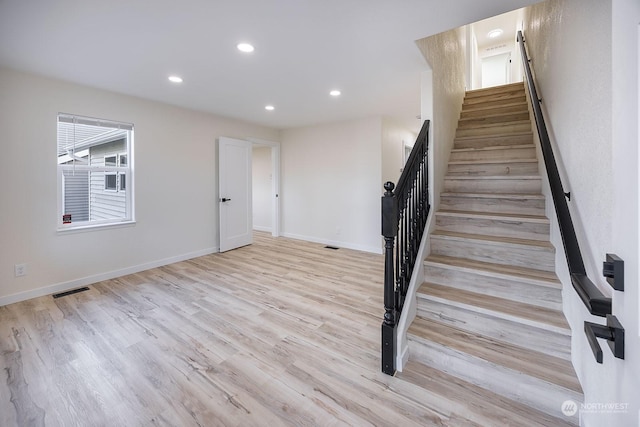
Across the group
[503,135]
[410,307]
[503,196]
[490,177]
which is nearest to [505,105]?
[503,135]

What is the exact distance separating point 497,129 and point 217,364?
12.7 ft

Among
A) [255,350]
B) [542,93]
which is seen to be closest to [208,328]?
[255,350]

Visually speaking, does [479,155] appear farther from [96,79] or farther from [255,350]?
Result: [96,79]

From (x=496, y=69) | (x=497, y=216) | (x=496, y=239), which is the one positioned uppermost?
(x=496, y=69)

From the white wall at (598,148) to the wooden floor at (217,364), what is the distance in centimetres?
65

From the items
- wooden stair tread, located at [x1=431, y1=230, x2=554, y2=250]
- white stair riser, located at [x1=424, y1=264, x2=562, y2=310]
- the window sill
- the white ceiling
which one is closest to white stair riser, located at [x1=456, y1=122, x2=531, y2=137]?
the white ceiling

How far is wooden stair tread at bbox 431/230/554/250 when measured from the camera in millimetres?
1999

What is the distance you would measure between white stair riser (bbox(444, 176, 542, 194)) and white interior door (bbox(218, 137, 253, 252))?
3527mm

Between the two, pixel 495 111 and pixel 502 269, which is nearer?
pixel 502 269

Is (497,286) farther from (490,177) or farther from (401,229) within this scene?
(490,177)

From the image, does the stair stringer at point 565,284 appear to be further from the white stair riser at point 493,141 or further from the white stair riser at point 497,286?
the white stair riser at point 493,141

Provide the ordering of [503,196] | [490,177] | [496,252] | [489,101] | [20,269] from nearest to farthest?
[496,252]
[503,196]
[490,177]
[20,269]
[489,101]

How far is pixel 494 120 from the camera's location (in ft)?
11.7

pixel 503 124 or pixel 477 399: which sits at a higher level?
pixel 503 124
